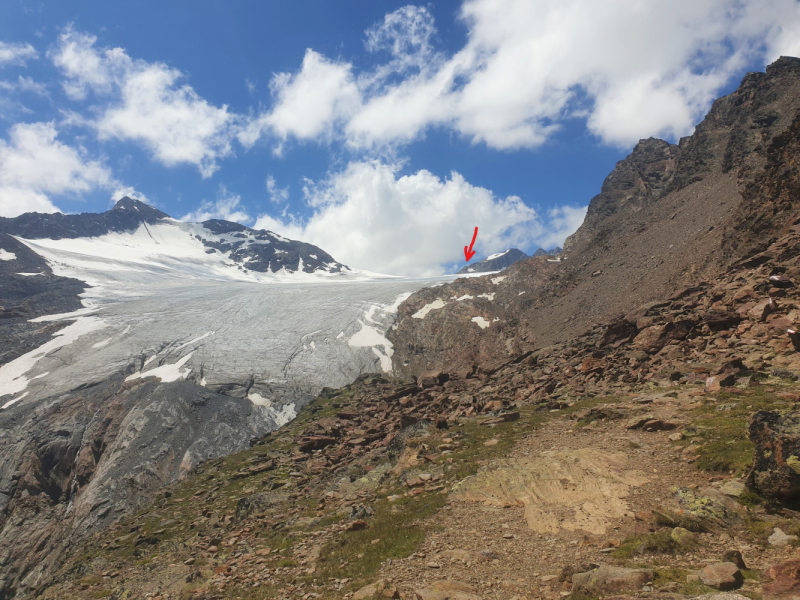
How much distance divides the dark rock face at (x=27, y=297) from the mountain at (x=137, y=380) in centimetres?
36

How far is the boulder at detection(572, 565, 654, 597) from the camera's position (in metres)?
7.20

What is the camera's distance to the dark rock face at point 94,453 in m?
35.0

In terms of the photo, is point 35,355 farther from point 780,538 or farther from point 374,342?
point 780,538

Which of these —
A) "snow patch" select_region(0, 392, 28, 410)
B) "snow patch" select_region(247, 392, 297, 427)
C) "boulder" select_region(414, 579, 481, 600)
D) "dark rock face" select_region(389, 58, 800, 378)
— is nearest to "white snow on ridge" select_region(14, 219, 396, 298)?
"snow patch" select_region(0, 392, 28, 410)

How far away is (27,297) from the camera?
87.5 meters

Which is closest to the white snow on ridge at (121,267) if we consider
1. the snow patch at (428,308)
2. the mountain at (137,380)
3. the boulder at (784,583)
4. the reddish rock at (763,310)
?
the mountain at (137,380)

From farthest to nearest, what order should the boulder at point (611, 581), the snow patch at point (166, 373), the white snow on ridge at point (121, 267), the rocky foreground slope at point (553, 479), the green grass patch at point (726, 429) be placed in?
the white snow on ridge at point (121, 267) < the snow patch at point (166, 373) < the green grass patch at point (726, 429) < the rocky foreground slope at point (553, 479) < the boulder at point (611, 581)

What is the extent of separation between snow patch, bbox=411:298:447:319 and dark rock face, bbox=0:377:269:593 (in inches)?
1160

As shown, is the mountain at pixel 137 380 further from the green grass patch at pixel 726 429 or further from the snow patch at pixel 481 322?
the green grass patch at pixel 726 429

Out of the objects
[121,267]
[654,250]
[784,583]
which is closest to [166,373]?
[784,583]

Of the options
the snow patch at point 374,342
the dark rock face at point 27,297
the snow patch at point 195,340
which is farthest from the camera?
the dark rock face at point 27,297

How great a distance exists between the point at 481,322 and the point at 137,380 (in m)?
46.6

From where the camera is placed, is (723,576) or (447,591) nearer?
(723,576)

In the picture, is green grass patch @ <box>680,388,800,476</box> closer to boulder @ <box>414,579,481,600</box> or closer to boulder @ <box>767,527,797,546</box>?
boulder @ <box>767,527,797,546</box>
